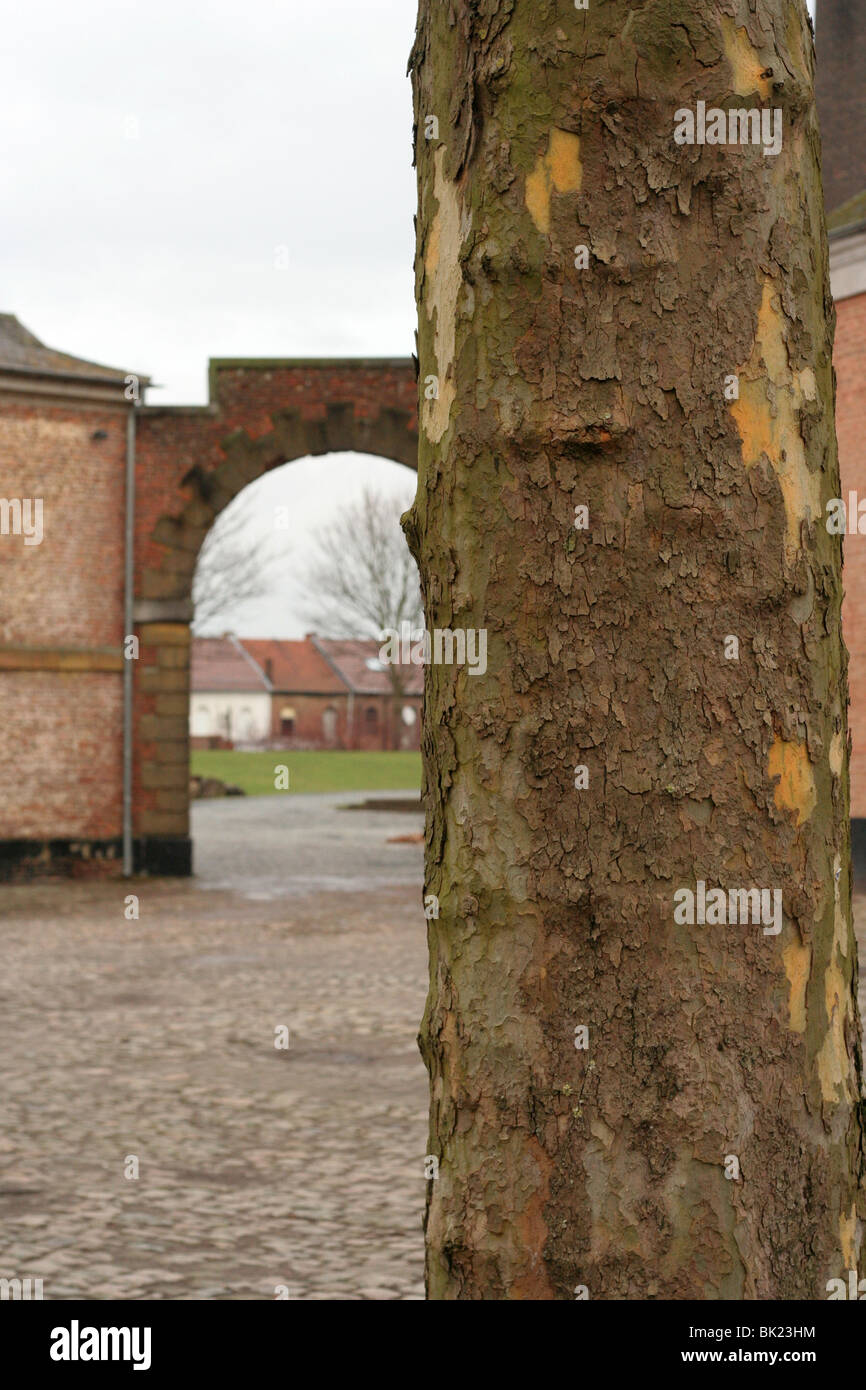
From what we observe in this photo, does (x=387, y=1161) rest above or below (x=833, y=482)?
below

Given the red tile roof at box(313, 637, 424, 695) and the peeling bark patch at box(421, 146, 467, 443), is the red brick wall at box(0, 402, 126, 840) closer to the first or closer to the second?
the peeling bark patch at box(421, 146, 467, 443)

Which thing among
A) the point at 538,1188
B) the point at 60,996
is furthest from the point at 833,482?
the point at 60,996

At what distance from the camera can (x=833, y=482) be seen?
6.12ft

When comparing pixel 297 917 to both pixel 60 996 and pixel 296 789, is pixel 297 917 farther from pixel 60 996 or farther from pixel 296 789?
pixel 296 789

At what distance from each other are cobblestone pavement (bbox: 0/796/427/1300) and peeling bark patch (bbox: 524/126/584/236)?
3.25m

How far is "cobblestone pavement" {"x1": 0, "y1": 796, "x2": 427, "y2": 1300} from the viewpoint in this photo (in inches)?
177

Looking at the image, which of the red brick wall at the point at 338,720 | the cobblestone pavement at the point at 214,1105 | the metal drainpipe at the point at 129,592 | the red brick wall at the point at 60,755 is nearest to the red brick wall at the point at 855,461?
the cobblestone pavement at the point at 214,1105

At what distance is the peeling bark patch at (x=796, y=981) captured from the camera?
1778 millimetres

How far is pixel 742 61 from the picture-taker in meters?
1.79

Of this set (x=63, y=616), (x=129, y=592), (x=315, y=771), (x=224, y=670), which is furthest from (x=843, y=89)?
(x=224, y=670)

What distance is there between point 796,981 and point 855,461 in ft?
47.0

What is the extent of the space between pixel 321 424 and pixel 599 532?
16.1 meters

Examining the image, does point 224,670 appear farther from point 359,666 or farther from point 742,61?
point 742,61

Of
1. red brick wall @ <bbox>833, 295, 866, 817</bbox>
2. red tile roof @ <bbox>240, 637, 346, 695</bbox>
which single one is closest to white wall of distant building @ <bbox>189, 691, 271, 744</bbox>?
red tile roof @ <bbox>240, 637, 346, 695</bbox>
